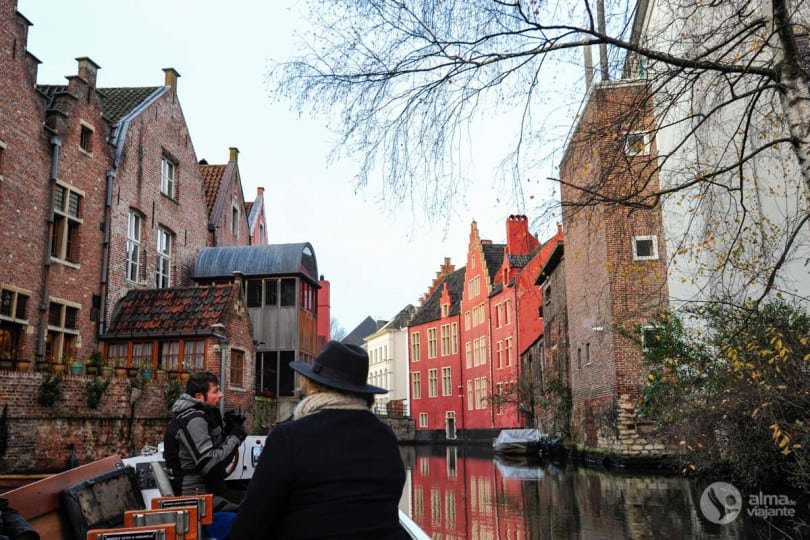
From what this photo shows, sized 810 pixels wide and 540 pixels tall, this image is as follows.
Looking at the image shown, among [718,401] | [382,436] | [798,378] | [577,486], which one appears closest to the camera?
[382,436]

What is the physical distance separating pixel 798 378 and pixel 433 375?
4851 cm

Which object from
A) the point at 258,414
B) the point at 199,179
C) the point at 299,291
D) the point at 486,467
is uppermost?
the point at 199,179

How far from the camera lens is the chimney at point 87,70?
65.9ft

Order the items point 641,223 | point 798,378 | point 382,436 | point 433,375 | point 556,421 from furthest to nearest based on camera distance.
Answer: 1. point 433,375
2. point 556,421
3. point 641,223
4. point 798,378
5. point 382,436

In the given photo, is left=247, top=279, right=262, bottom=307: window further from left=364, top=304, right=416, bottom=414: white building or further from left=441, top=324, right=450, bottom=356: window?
left=364, top=304, right=416, bottom=414: white building

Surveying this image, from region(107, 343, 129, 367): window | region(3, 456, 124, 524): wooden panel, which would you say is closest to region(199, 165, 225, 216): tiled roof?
region(107, 343, 129, 367): window

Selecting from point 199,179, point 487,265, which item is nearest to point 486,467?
point 199,179

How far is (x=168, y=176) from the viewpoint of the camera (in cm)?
2506

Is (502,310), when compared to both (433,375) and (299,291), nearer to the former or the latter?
(433,375)

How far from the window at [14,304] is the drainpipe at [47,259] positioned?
19.6 inches

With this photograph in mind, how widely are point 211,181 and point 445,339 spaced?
30.0 m

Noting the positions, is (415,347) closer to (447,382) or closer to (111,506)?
(447,382)

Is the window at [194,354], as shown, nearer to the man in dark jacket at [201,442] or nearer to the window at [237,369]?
the window at [237,369]

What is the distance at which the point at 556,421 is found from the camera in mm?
29406
